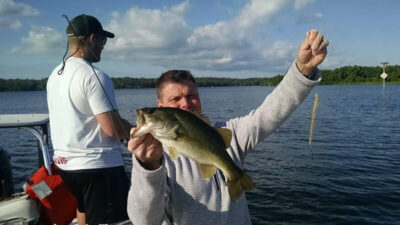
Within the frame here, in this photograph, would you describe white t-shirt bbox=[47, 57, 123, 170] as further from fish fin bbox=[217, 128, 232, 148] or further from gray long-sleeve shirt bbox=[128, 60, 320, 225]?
fish fin bbox=[217, 128, 232, 148]

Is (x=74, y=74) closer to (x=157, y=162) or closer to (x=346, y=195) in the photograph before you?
(x=157, y=162)

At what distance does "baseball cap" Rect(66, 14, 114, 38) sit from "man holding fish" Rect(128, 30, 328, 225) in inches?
57.5

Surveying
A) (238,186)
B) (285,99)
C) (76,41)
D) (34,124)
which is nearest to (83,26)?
(76,41)

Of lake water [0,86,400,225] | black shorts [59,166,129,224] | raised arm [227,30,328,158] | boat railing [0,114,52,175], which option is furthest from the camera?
lake water [0,86,400,225]

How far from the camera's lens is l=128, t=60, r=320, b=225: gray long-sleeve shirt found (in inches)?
96.5

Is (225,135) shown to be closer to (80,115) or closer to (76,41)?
(80,115)

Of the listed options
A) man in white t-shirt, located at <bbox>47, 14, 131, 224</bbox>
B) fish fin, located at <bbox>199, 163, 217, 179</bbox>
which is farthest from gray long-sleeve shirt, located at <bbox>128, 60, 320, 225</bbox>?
man in white t-shirt, located at <bbox>47, 14, 131, 224</bbox>

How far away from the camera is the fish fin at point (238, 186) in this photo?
235cm

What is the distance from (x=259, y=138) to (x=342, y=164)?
11402 millimetres

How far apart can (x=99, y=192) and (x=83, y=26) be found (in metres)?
2.04

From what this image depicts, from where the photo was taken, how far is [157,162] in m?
2.38

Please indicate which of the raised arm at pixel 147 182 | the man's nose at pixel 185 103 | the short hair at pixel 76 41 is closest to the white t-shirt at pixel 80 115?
the short hair at pixel 76 41

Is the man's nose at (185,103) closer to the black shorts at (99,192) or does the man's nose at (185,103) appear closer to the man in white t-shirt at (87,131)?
the man in white t-shirt at (87,131)

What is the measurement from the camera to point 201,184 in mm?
2732
